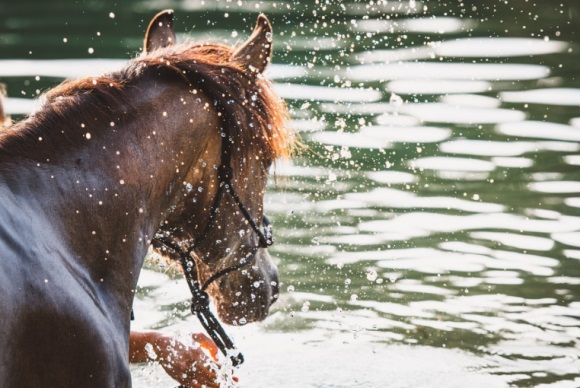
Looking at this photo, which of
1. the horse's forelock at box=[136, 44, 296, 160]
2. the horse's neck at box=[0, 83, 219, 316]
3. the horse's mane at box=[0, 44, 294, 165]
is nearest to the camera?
the horse's neck at box=[0, 83, 219, 316]

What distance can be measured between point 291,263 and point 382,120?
354 cm

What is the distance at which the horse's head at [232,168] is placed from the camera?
3.57m

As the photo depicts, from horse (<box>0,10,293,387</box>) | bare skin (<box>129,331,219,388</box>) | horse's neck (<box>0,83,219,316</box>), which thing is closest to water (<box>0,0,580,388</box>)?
horse (<box>0,10,293,387</box>)

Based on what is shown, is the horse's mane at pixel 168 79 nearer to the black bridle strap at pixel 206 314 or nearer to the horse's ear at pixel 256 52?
the horse's ear at pixel 256 52

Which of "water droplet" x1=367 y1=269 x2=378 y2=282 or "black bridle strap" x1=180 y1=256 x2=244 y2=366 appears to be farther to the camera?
"water droplet" x1=367 y1=269 x2=378 y2=282

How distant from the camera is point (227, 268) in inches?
150

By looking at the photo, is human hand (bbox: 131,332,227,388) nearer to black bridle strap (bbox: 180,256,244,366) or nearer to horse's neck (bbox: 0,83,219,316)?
black bridle strap (bbox: 180,256,244,366)

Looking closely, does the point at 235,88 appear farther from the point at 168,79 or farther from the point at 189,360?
the point at 189,360

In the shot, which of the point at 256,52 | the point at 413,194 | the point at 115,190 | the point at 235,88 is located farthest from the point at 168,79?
the point at 413,194

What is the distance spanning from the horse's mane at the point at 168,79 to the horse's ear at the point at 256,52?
40mm

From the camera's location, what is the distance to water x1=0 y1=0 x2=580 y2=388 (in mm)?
5758

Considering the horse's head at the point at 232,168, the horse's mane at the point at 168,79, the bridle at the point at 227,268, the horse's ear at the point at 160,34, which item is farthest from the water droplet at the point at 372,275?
the horse's ear at the point at 160,34

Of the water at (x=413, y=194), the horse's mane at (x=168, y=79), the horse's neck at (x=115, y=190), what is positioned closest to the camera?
the horse's neck at (x=115, y=190)

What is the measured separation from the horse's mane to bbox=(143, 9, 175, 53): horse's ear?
256mm
